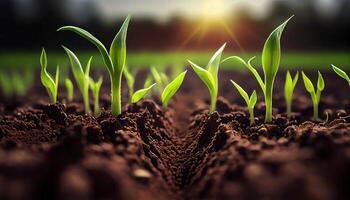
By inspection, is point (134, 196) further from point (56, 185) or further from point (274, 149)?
point (274, 149)

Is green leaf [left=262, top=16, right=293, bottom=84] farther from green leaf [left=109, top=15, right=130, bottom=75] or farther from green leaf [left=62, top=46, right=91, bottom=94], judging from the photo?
green leaf [left=62, top=46, right=91, bottom=94]

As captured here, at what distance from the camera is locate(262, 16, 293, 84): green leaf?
2.43 metres

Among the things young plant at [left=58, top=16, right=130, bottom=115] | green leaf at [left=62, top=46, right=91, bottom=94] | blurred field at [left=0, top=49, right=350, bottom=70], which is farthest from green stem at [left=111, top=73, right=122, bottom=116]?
blurred field at [left=0, top=49, right=350, bottom=70]

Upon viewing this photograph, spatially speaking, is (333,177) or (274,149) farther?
(274,149)

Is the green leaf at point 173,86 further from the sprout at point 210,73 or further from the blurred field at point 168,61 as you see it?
the blurred field at point 168,61

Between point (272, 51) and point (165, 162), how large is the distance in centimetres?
87

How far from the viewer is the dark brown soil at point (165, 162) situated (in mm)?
1269

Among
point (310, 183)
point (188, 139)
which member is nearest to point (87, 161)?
point (310, 183)

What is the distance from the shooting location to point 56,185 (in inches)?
49.5

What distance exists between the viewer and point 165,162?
7.44 ft

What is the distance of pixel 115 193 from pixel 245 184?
0.39m

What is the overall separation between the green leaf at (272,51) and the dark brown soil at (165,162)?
0.35 metres

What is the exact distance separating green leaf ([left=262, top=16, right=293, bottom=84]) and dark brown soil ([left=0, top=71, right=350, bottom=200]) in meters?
0.35

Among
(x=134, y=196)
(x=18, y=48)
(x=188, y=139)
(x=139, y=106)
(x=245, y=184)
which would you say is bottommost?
(x=245, y=184)
